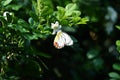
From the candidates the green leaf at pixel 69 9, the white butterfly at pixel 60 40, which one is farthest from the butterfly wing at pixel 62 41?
the green leaf at pixel 69 9

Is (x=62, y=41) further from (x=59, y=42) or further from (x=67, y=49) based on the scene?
(x=67, y=49)

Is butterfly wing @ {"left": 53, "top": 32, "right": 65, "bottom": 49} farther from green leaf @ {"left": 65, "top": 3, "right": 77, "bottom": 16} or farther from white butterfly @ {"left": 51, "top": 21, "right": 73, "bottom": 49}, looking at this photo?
green leaf @ {"left": 65, "top": 3, "right": 77, "bottom": 16}

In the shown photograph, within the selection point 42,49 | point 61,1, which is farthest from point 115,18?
point 61,1

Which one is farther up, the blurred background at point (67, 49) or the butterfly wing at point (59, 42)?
the butterfly wing at point (59, 42)

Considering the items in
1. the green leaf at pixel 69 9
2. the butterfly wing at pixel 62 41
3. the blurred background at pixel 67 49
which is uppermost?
the green leaf at pixel 69 9

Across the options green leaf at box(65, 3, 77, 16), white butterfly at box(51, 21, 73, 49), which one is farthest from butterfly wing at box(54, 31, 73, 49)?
green leaf at box(65, 3, 77, 16)

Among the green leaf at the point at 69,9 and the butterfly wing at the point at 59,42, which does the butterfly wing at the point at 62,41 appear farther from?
the green leaf at the point at 69,9

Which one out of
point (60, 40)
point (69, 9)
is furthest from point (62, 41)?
point (69, 9)

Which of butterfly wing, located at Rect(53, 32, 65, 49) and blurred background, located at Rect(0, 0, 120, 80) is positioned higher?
butterfly wing, located at Rect(53, 32, 65, 49)
